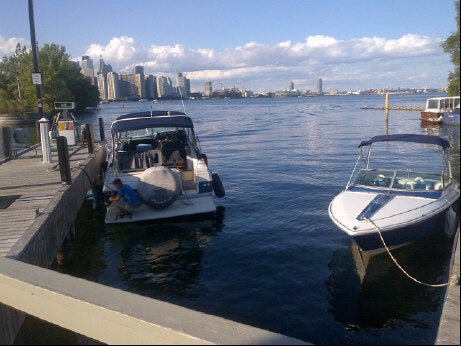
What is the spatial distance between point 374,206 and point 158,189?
568 centimetres

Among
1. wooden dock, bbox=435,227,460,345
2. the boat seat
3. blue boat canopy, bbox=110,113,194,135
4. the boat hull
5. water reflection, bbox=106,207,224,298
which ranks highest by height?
blue boat canopy, bbox=110,113,194,135

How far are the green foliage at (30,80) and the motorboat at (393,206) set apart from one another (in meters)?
73.2

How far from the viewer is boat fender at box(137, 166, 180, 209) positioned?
12.6m

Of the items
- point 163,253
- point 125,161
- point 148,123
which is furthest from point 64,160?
point 163,253

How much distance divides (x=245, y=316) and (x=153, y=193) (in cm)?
529

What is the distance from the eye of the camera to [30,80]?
80.7 metres

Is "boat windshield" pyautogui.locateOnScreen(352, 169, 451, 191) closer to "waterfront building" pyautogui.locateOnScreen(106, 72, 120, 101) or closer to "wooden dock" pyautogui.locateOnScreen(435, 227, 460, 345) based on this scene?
"wooden dock" pyautogui.locateOnScreen(435, 227, 460, 345)

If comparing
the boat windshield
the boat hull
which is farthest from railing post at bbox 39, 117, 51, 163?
the boat hull

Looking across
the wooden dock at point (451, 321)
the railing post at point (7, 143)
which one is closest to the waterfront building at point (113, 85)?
the railing post at point (7, 143)

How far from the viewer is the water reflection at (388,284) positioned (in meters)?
8.34

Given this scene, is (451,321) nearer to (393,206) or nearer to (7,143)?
(393,206)

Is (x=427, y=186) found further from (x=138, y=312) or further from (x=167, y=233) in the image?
(x=138, y=312)

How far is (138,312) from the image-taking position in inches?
109

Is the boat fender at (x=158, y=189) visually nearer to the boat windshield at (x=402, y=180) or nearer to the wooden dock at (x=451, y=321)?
the boat windshield at (x=402, y=180)
